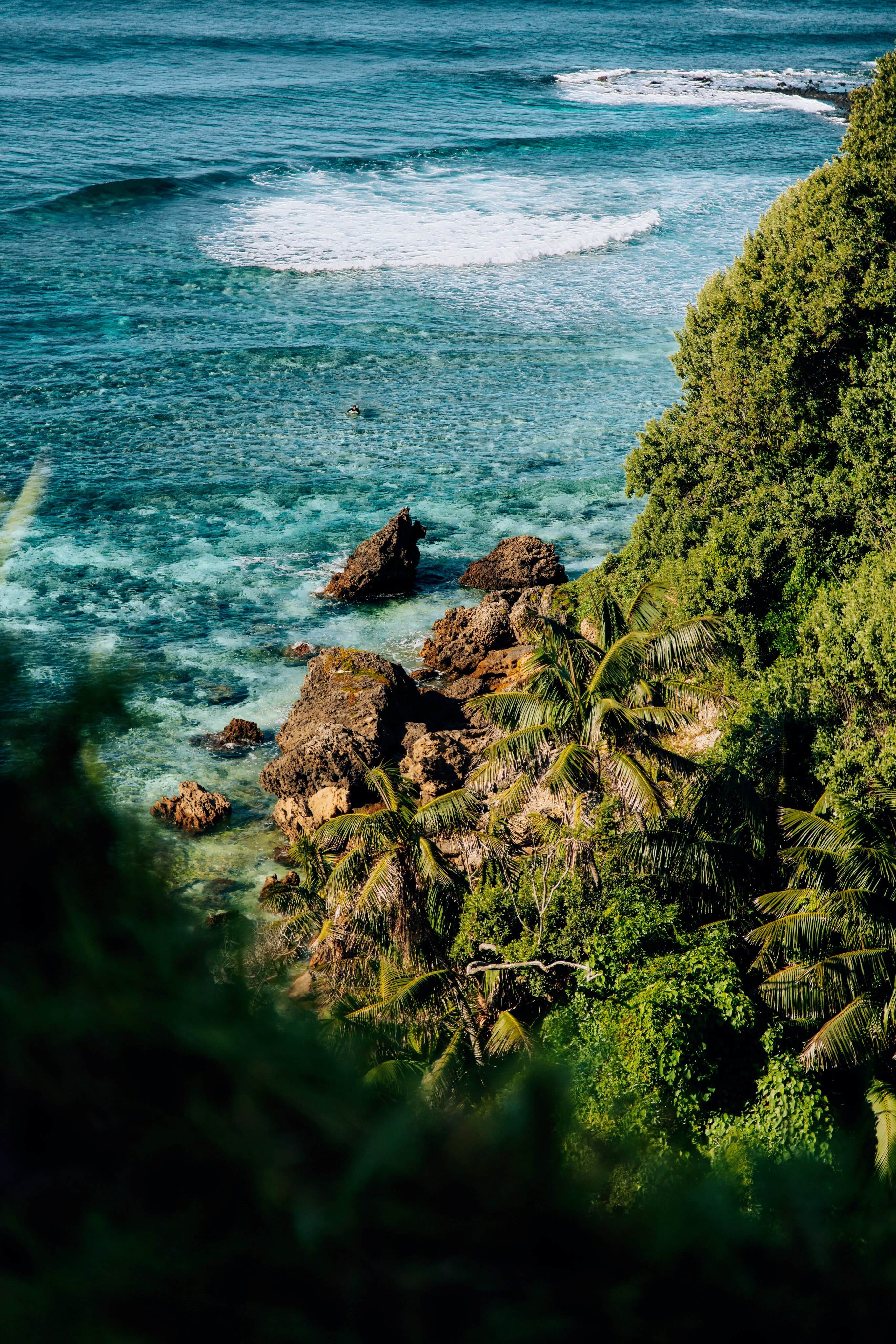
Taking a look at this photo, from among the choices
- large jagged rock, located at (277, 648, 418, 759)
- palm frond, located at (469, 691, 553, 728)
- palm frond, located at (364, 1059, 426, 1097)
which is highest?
palm frond, located at (364, 1059, 426, 1097)

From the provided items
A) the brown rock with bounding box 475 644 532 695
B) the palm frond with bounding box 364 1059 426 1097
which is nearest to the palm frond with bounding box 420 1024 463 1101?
the palm frond with bounding box 364 1059 426 1097

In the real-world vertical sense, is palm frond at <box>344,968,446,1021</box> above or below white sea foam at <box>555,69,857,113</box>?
below

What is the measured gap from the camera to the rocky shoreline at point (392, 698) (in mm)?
19734

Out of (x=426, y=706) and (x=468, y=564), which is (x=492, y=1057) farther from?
(x=468, y=564)

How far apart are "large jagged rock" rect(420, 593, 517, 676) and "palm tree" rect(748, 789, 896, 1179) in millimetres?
11659

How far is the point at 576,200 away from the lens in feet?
199

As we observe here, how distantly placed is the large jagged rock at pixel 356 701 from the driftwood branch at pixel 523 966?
22.6ft

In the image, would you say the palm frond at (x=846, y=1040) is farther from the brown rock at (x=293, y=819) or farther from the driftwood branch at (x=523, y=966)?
the brown rock at (x=293, y=819)

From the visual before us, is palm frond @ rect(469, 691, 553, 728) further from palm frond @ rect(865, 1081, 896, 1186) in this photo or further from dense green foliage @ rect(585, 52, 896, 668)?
dense green foliage @ rect(585, 52, 896, 668)

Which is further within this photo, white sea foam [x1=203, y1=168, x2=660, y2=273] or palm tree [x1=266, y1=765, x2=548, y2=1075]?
white sea foam [x1=203, y1=168, x2=660, y2=273]

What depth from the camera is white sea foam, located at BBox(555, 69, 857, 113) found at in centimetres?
8294

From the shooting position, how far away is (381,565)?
27.8 meters

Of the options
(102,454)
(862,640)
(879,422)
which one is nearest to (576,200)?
(102,454)

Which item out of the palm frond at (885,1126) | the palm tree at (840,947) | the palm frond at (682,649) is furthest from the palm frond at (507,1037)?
the palm frond at (682,649)
